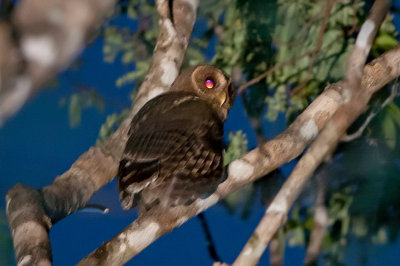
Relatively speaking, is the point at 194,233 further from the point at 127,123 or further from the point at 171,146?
the point at 171,146

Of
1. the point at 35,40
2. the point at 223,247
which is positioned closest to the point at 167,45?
the point at 223,247

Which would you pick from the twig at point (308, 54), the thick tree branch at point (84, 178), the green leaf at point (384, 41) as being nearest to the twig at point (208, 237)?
the twig at point (308, 54)

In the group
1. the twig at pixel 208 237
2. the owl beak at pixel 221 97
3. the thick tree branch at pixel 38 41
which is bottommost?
the twig at pixel 208 237

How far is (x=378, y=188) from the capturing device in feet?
7.79

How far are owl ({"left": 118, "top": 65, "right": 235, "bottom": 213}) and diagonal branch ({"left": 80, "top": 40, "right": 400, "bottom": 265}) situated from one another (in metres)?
0.04

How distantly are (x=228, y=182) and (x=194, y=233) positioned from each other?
1.09 metres

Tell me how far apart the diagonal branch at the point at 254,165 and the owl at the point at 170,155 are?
37 mm

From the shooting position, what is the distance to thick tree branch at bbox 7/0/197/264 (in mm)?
1390

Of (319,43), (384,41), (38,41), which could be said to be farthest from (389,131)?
(38,41)

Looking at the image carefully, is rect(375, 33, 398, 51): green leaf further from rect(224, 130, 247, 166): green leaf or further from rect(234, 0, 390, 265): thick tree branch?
rect(224, 130, 247, 166): green leaf

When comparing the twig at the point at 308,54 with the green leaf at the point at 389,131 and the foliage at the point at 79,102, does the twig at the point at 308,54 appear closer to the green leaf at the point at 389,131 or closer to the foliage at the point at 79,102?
the green leaf at the point at 389,131

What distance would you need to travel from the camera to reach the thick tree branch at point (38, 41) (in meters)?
0.58

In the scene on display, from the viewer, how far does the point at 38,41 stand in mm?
611

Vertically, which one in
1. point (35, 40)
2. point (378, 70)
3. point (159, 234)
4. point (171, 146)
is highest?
point (35, 40)
